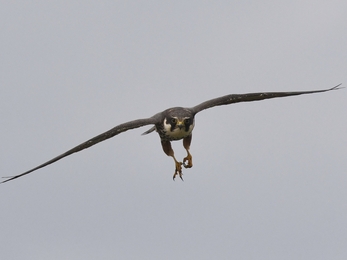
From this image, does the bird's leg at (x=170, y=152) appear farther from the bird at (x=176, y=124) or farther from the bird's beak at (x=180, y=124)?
the bird's beak at (x=180, y=124)

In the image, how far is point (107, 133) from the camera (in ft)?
95.6

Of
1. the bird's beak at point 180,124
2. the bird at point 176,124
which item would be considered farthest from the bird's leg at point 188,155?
the bird's beak at point 180,124

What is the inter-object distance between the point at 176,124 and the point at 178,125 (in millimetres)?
80

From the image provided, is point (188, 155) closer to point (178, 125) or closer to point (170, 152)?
point (170, 152)

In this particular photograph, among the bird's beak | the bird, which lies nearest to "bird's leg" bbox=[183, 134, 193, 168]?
the bird

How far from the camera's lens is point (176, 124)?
96.9 feet

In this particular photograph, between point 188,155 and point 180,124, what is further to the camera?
point 188,155

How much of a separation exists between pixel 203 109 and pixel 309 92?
12.8 ft

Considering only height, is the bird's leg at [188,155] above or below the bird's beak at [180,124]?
below

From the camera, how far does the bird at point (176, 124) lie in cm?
2914

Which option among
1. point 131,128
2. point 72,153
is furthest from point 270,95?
point 72,153

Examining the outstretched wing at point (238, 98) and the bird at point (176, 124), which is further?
the outstretched wing at point (238, 98)

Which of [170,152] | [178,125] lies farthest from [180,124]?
[170,152]

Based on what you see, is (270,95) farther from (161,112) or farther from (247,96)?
(161,112)
